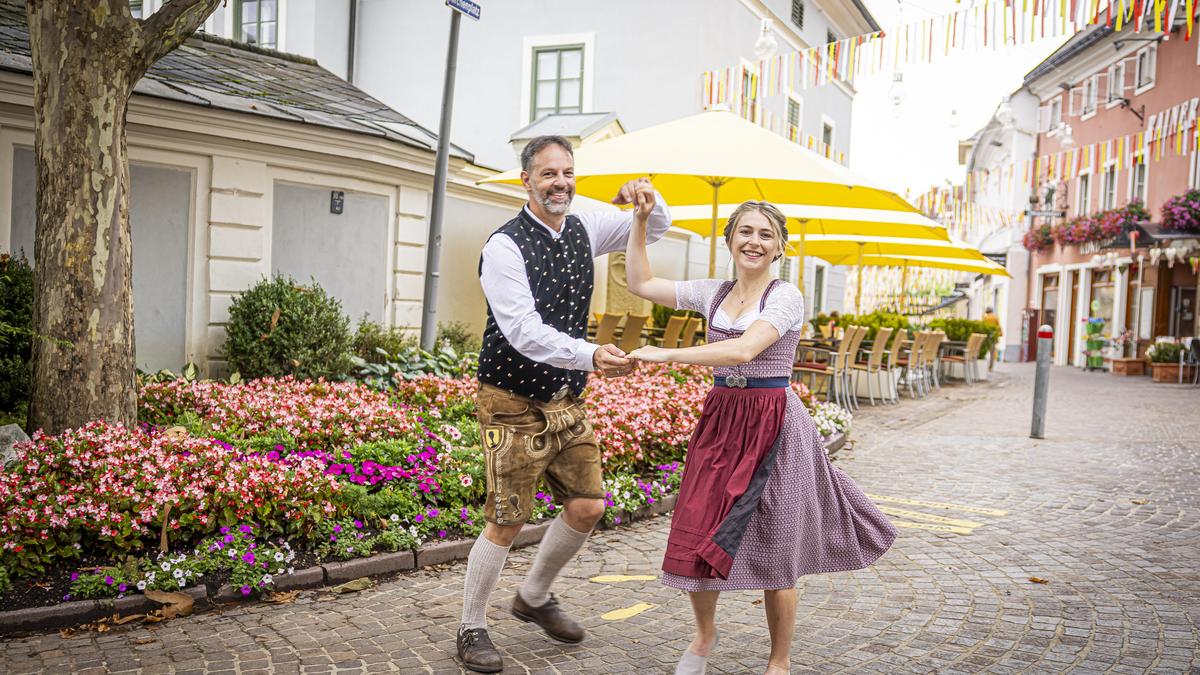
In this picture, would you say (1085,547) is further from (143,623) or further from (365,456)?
(143,623)

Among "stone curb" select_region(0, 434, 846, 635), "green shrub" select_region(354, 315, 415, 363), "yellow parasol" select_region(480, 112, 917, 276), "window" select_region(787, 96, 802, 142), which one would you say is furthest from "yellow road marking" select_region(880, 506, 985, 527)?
"window" select_region(787, 96, 802, 142)

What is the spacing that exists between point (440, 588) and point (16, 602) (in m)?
1.78

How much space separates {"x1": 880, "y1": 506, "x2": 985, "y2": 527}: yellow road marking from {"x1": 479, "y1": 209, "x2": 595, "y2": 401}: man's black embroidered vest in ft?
11.9

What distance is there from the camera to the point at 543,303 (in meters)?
3.43

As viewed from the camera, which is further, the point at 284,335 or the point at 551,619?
the point at 284,335

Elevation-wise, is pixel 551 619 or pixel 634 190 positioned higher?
pixel 634 190

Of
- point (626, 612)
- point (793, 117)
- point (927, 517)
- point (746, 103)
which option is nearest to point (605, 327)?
point (927, 517)

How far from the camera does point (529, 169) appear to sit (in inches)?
137

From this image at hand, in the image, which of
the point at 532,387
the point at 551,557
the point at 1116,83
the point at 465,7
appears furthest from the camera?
the point at 1116,83

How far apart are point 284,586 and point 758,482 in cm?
248

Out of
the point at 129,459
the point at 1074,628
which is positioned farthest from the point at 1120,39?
the point at 129,459

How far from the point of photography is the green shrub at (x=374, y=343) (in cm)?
953

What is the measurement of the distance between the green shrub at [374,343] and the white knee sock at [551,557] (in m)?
5.92

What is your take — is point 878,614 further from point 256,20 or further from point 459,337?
point 256,20
